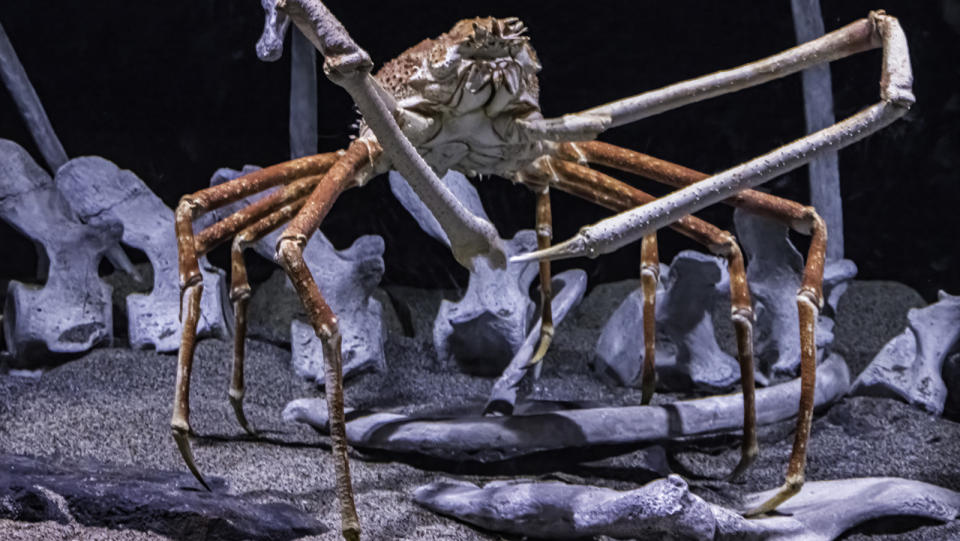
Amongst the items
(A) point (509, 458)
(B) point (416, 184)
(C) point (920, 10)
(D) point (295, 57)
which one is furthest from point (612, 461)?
(C) point (920, 10)

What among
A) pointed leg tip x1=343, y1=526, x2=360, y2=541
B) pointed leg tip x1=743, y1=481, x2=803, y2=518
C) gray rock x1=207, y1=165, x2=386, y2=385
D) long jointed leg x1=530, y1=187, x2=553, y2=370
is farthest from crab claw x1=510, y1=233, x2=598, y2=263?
gray rock x1=207, y1=165, x2=386, y2=385

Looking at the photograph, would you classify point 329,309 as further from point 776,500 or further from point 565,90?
point 565,90

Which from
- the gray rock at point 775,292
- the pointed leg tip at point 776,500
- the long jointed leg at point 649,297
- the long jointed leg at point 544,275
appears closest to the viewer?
the pointed leg tip at point 776,500

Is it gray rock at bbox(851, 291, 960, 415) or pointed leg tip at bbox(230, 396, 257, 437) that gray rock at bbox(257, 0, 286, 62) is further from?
gray rock at bbox(851, 291, 960, 415)

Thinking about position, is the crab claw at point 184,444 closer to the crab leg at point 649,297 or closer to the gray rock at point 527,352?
the gray rock at point 527,352

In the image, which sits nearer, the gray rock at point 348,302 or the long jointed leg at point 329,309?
the long jointed leg at point 329,309

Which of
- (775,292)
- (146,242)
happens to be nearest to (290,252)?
(146,242)

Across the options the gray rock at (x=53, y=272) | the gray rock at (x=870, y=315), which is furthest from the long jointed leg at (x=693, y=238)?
the gray rock at (x=53, y=272)
